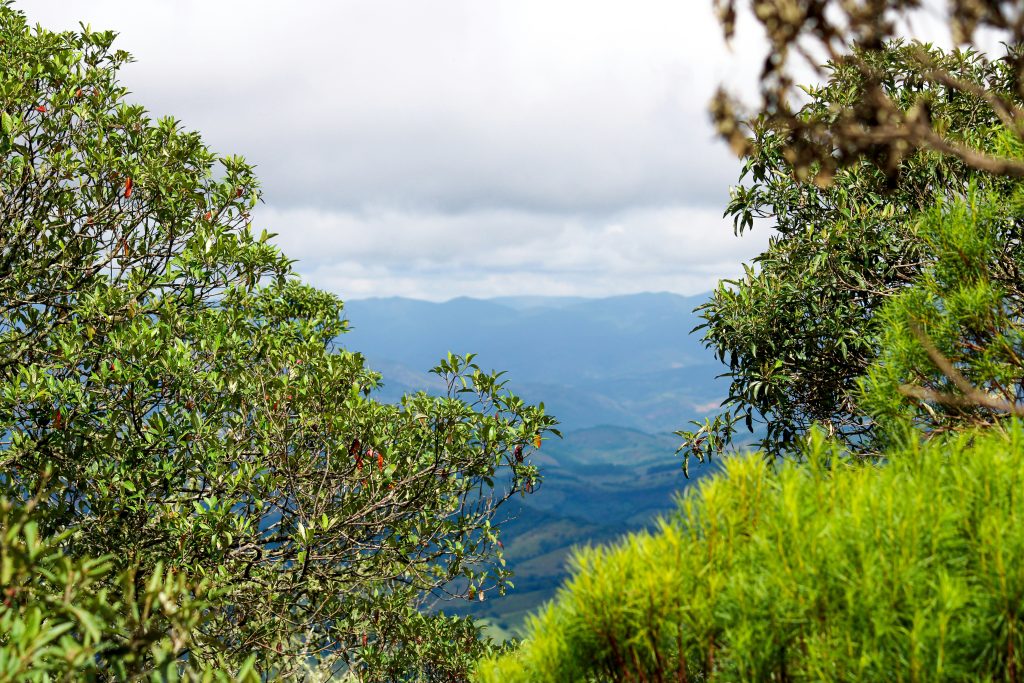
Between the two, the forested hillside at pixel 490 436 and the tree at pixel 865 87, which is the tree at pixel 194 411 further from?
the tree at pixel 865 87

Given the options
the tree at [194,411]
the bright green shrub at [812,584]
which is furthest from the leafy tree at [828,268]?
the bright green shrub at [812,584]

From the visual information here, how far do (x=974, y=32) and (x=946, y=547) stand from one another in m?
3.52

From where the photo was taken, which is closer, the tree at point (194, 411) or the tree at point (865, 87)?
the tree at point (865, 87)

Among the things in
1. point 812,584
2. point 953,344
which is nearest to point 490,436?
point 953,344

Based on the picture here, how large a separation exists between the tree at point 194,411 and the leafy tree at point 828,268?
15.3 feet

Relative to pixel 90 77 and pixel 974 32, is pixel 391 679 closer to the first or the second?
pixel 90 77

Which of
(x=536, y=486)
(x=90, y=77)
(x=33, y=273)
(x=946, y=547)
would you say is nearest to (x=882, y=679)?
(x=946, y=547)

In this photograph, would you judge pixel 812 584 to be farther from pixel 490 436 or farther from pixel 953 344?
pixel 490 436

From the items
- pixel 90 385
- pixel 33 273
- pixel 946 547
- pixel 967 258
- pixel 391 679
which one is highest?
pixel 33 273

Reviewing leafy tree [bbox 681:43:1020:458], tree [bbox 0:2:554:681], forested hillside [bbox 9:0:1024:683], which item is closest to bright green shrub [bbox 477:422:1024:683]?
forested hillside [bbox 9:0:1024:683]

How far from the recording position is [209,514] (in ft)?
26.4

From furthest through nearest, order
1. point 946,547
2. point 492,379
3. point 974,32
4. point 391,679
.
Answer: point 391,679 → point 492,379 → point 974,32 → point 946,547

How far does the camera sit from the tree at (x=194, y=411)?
8266 mm

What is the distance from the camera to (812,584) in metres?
3.28
